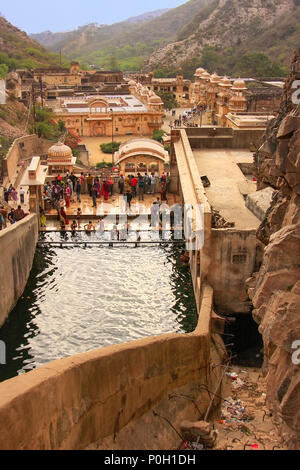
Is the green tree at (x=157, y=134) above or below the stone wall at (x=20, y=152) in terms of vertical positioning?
below

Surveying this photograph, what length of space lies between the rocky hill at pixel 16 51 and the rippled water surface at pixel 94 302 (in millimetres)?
57429

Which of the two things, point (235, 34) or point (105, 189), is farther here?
point (235, 34)

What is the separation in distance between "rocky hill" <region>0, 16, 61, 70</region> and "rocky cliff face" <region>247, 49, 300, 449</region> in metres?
64.3

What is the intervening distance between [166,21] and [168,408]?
16314 cm

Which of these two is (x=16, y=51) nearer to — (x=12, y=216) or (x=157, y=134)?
(x=157, y=134)

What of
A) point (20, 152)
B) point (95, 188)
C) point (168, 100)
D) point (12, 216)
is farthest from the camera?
point (168, 100)

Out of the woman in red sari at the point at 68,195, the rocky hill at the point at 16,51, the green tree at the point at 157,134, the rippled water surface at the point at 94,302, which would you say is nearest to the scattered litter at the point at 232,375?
the rippled water surface at the point at 94,302

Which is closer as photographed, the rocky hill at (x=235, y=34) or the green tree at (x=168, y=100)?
the green tree at (x=168, y=100)

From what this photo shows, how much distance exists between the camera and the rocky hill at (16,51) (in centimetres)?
7081

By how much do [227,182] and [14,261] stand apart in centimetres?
739

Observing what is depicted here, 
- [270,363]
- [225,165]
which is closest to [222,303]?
[270,363]

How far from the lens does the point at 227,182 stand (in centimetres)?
1883

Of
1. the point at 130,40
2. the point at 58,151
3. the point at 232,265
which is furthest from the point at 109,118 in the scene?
the point at 130,40

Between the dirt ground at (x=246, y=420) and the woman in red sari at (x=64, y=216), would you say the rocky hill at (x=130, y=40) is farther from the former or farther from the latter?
the dirt ground at (x=246, y=420)
